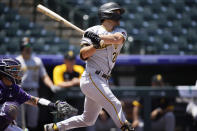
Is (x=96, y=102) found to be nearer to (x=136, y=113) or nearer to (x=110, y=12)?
(x=110, y=12)

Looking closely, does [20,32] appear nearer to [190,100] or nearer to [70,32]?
[70,32]

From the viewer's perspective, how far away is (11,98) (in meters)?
3.72

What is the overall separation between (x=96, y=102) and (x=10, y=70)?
37.2 inches

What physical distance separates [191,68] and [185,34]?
1.81m

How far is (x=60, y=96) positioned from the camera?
598 centimetres

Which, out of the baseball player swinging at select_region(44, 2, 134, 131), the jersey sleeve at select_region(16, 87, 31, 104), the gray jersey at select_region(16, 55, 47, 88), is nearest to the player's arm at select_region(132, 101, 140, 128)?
the gray jersey at select_region(16, 55, 47, 88)

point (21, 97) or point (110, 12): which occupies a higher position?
point (110, 12)

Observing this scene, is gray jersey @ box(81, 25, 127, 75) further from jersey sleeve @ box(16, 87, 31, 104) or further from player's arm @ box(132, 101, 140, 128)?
player's arm @ box(132, 101, 140, 128)

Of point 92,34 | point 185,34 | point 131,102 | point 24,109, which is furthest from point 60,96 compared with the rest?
point 185,34

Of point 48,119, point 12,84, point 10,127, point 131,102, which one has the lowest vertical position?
point 48,119

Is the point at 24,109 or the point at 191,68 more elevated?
the point at 191,68

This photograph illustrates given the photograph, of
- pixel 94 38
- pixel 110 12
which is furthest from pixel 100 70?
pixel 110 12

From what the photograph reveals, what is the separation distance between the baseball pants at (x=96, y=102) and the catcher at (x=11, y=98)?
0.25 meters

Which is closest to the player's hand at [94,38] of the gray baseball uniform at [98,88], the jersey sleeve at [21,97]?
the gray baseball uniform at [98,88]
